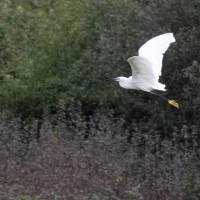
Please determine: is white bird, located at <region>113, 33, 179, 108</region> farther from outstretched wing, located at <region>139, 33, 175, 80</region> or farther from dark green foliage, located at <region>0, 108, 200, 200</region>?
dark green foliage, located at <region>0, 108, 200, 200</region>

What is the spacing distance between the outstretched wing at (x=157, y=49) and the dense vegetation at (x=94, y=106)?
649mm

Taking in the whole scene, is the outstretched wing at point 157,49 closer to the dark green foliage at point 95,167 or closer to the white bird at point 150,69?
the white bird at point 150,69

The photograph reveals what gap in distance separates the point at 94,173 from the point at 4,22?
6.02 meters

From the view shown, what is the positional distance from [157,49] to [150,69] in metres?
0.42

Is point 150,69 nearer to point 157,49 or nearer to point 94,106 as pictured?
point 157,49

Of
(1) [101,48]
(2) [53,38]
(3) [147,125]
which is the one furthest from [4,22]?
(3) [147,125]

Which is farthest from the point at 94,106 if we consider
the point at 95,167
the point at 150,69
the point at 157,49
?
the point at 95,167

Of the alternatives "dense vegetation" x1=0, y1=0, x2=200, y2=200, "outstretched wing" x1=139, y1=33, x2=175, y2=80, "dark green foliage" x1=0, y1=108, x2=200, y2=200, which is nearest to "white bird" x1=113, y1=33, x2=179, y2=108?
"outstretched wing" x1=139, y1=33, x2=175, y2=80

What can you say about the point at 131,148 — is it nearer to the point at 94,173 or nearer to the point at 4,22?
the point at 94,173

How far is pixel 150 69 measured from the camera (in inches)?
471

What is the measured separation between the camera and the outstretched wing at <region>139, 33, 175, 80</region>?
12133mm

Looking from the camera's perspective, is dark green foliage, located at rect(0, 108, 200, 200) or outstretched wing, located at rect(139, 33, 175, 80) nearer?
dark green foliage, located at rect(0, 108, 200, 200)

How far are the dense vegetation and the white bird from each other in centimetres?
48

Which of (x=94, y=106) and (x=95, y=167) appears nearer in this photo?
(x=95, y=167)
